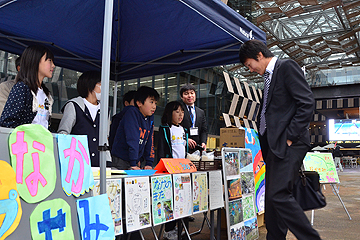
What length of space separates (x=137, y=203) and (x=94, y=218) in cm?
56

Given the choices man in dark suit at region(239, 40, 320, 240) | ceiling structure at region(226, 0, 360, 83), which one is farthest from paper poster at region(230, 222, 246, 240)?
ceiling structure at region(226, 0, 360, 83)

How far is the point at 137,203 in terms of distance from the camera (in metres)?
1.84

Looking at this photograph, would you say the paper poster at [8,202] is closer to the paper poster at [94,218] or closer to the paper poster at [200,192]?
the paper poster at [94,218]

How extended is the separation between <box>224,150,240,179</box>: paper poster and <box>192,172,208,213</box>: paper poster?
0.22m

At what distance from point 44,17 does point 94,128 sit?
1.34 m

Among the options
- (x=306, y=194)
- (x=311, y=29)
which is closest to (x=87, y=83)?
(x=306, y=194)

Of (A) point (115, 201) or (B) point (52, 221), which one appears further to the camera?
(A) point (115, 201)

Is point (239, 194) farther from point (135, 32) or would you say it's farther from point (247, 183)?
point (135, 32)

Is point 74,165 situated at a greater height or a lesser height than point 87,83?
lesser

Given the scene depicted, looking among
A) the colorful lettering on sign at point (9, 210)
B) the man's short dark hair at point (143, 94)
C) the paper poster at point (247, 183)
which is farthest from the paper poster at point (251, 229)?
the colorful lettering on sign at point (9, 210)

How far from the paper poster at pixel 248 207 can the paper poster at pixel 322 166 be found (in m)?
1.75

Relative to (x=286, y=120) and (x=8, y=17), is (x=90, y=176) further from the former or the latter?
(x=8, y=17)

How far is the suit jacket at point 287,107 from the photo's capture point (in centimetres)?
199

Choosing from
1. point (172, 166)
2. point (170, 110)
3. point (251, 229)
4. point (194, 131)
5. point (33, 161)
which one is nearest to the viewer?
point (33, 161)
